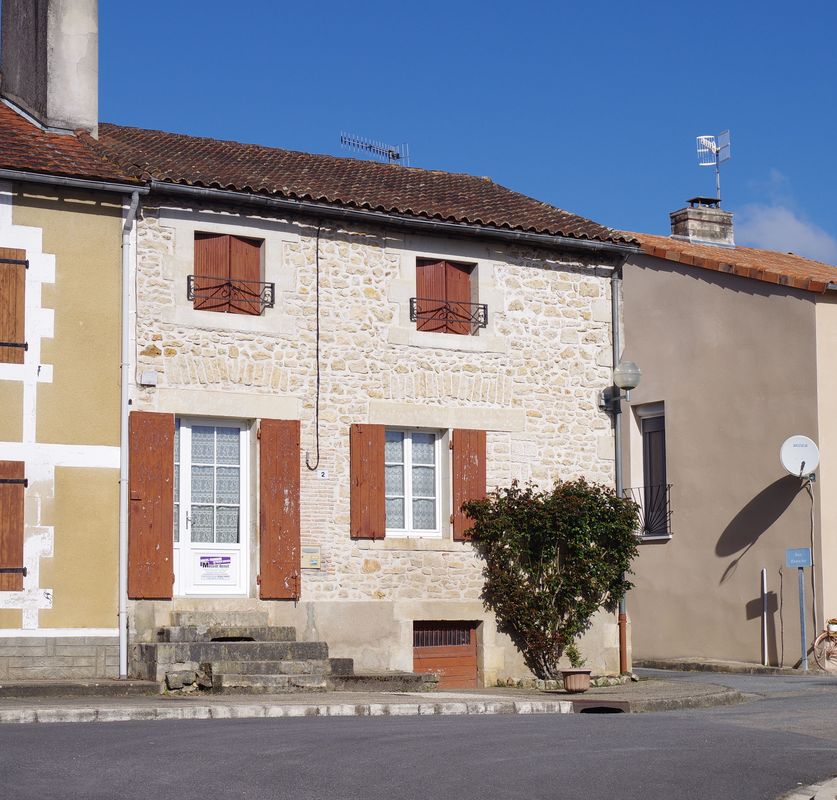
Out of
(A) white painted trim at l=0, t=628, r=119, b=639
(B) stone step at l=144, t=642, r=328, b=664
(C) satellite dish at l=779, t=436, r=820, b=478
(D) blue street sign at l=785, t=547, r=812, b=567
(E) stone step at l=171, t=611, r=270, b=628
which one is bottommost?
(B) stone step at l=144, t=642, r=328, b=664

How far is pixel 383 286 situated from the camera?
52.6 ft

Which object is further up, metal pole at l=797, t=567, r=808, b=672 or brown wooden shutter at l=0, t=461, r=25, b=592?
brown wooden shutter at l=0, t=461, r=25, b=592

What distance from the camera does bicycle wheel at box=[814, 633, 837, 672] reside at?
18734 millimetres

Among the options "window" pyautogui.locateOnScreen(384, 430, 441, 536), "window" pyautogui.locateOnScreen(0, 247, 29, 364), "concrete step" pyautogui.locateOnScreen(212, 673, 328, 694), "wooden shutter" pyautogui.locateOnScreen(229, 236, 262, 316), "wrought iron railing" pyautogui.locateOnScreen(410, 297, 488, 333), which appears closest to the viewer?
"concrete step" pyautogui.locateOnScreen(212, 673, 328, 694)

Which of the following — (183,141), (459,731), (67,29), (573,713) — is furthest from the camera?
(183,141)

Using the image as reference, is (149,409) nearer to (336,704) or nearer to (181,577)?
(181,577)

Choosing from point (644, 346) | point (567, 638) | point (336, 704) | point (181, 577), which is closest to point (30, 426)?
point (181, 577)

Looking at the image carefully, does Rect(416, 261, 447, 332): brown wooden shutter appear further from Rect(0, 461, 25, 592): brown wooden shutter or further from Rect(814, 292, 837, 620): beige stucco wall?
Rect(814, 292, 837, 620): beige stucco wall

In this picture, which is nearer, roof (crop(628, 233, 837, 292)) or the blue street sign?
the blue street sign

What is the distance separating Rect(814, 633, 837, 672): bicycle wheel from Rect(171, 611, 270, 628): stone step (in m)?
8.00

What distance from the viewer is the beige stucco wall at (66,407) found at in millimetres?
13680

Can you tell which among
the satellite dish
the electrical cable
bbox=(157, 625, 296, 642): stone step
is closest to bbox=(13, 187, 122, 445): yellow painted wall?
bbox=(157, 625, 296, 642): stone step

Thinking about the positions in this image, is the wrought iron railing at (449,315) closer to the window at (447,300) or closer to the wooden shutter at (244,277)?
the window at (447,300)

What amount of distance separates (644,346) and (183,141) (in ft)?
28.1
